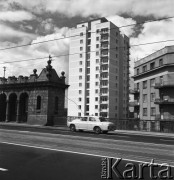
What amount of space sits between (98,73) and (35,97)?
6294 centimetres

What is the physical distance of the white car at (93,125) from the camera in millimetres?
25681

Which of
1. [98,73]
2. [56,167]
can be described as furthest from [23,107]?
[98,73]

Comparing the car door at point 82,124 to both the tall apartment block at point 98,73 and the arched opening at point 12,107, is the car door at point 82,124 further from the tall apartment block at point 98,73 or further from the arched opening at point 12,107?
the tall apartment block at point 98,73

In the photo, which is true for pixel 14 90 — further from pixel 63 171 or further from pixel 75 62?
pixel 75 62

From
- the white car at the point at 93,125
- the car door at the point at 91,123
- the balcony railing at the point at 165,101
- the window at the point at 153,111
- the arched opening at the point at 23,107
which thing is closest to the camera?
the white car at the point at 93,125

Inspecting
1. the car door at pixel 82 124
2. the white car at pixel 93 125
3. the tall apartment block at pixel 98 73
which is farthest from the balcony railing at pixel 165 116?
the tall apartment block at pixel 98 73

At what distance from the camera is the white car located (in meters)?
25.7

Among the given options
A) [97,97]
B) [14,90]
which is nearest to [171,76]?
[14,90]

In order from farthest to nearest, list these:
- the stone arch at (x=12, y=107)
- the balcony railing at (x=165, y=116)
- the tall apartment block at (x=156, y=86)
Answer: the balcony railing at (x=165, y=116)
the tall apartment block at (x=156, y=86)
the stone arch at (x=12, y=107)

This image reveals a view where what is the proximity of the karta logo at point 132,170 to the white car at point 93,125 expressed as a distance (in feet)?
50.3

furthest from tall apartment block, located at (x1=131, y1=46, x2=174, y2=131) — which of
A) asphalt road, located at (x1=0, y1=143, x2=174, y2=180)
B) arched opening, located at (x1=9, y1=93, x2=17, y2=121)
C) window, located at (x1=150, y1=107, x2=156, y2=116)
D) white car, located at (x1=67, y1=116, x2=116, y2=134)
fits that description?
asphalt road, located at (x1=0, y1=143, x2=174, y2=180)

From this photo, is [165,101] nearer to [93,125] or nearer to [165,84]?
[165,84]

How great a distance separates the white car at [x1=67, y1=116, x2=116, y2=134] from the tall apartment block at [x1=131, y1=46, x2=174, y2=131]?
28.6m

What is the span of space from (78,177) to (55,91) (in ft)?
105
